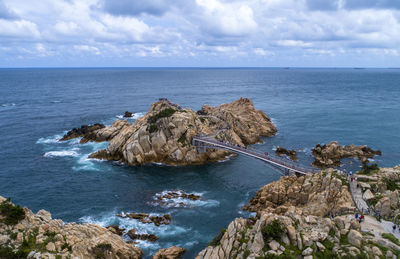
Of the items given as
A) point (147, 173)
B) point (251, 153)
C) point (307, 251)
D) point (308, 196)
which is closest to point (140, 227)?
point (147, 173)

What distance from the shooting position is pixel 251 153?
69875 millimetres

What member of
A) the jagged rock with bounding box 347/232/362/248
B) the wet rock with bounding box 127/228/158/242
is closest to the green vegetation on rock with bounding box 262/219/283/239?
the jagged rock with bounding box 347/232/362/248

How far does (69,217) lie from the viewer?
50562 mm

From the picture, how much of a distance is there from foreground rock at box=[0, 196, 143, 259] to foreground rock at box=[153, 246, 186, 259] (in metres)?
3.73

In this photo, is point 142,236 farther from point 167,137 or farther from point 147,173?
point 167,137

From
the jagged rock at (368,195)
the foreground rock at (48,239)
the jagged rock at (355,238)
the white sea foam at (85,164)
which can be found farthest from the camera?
the white sea foam at (85,164)

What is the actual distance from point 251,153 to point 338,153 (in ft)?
79.0

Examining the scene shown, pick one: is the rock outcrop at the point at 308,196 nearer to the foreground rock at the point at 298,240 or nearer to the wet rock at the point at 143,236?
the foreground rock at the point at 298,240

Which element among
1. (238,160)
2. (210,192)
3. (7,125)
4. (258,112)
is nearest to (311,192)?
(210,192)

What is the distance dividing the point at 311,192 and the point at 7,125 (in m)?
108

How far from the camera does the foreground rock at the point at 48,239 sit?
31.1 meters

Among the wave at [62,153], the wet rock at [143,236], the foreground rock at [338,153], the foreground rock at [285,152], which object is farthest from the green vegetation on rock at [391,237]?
the wave at [62,153]

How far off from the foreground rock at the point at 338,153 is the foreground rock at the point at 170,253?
44.7 meters

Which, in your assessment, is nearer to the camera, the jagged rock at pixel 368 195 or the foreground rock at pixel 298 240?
the foreground rock at pixel 298 240
